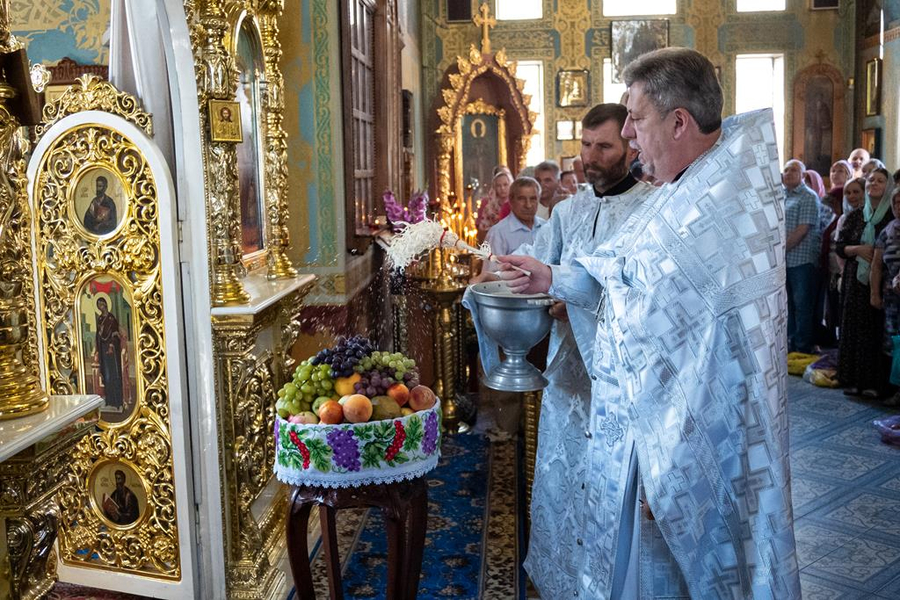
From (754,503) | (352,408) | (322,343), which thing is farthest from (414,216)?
(754,503)

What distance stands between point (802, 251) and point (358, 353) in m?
6.88

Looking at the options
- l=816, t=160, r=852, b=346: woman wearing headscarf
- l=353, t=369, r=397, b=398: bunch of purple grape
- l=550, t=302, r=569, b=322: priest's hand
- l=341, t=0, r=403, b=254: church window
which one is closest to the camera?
l=353, t=369, r=397, b=398: bunch of purple grape

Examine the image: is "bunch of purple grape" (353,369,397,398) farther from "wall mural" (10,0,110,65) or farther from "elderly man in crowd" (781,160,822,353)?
"elderly man in crowd" (781,160,822,353)

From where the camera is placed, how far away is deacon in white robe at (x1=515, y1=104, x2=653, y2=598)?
10.8ft

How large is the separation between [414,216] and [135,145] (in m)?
3.03

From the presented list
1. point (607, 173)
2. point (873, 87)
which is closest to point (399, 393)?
point (607, 173)

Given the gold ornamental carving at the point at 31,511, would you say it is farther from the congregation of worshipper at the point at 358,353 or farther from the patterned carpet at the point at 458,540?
the patterned carpet at the point at 458,540

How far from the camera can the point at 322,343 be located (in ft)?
18.0

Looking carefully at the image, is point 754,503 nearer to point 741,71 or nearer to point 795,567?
point 795,567

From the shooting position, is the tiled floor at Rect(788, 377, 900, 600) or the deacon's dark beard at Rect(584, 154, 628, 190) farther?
the tiled floor at Rect(788, 377, 900, 600)

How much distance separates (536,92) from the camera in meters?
14.7

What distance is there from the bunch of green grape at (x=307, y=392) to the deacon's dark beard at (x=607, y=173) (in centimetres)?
124

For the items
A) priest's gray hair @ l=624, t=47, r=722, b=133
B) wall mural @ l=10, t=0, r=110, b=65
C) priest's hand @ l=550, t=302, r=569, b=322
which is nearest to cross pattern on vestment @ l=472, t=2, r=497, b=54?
wall mural @ l=10, t=0, r=110, b=65

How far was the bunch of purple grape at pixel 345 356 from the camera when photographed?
2848mm
